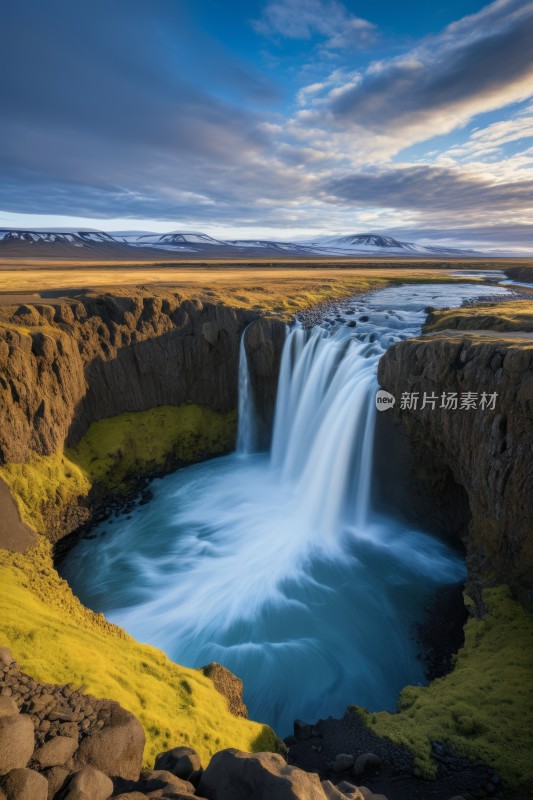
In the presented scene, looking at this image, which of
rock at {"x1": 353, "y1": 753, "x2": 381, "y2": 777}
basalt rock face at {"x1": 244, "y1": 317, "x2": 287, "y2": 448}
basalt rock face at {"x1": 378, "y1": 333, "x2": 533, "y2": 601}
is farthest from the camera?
basalt rock face at {"x1": 244, "y1": 317, "x2": 287, "y2": 448}

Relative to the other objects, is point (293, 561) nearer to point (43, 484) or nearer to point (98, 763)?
point (43, 484)

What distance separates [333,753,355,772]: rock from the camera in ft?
34.9

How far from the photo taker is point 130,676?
11.3m

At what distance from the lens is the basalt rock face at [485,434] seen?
15430 millimetres

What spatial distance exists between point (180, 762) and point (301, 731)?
6501mm

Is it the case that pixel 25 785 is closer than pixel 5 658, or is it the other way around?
pixel 25 785

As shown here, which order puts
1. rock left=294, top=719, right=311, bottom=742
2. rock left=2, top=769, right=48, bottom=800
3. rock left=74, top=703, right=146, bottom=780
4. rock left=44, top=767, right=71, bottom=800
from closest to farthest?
rock left=2, top=769, right=48, bottom=800 < rock left=44, top=767, right=71, bottom=800 < rock left=74, top=703, right=146, bottom=780 < rock left=294, top=719, right=311, bottom=742

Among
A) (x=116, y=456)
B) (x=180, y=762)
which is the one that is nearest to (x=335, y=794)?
(x=180, y=762)

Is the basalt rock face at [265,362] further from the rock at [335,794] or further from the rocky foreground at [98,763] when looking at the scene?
the rock at [335,794]

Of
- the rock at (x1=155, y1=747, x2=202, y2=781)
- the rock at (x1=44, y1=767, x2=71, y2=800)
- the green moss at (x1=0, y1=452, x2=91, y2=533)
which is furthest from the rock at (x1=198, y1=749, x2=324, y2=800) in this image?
the green moss at (x1=0, y1=452, x2=91, y2=533)

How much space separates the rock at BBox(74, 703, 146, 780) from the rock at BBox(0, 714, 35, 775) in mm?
1000

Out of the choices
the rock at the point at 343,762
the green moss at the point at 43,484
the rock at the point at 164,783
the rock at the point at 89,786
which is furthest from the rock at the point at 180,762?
the green moss at the point at 43,484

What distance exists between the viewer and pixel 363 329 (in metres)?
36.6

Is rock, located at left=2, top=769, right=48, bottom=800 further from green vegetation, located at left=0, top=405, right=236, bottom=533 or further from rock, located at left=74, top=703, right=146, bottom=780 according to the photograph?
green vegetation, located at left=0, top=405, right=236, bottom=533
